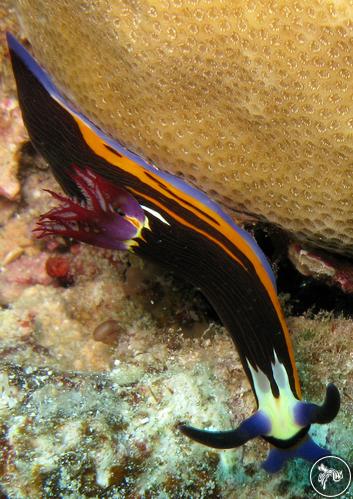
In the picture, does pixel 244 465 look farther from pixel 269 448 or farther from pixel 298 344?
pixel 298 344

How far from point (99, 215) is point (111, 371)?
1.02m

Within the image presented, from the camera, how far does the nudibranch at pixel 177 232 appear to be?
8.53 feet

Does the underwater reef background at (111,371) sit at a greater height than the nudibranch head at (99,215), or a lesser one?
lesser

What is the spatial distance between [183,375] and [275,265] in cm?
120

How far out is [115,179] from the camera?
3115 mm

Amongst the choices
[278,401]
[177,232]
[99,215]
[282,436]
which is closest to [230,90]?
[177,232]

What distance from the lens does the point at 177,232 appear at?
2.96 meters

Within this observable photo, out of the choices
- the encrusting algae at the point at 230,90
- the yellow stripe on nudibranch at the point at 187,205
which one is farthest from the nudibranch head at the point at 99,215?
the encrusting algae at the point at 230,90

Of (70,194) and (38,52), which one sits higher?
(38,52)

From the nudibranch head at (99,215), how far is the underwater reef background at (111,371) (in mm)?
866

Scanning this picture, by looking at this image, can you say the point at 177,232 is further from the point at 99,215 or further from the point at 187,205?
the point at 99,215

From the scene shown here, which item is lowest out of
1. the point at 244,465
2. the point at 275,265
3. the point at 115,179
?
the point at 244,465

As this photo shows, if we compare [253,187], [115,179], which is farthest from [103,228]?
[253,187]

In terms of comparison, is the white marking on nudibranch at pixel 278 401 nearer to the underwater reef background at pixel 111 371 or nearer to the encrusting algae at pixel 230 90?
the underwater reef background at pixel 111 371
